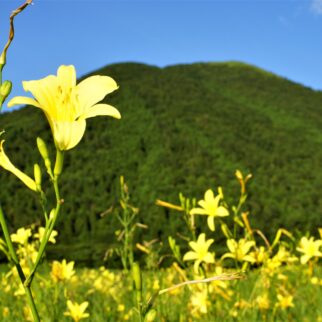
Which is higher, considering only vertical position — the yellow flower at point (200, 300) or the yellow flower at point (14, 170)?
the yellow flower at point (14, 170)

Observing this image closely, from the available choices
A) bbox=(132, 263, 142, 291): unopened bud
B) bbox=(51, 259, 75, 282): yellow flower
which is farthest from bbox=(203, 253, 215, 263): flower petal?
bbox=(132, 263, 142, 291): unopened bud

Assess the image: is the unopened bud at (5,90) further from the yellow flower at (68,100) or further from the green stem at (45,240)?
the green stem at (45,240)

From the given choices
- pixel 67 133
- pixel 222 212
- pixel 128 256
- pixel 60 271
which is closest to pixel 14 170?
pixel 67 133

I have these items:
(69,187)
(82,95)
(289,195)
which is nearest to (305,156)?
(289,195)

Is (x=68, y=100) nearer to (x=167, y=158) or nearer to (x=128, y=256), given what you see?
(x=128, y=256)

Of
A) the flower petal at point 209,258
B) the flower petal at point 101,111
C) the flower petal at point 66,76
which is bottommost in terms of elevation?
the flower petal at point 209,258

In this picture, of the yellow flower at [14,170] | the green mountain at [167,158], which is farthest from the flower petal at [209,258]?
the green mountain at [167,158]
